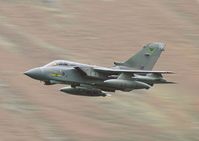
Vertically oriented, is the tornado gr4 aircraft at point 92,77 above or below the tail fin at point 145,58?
below

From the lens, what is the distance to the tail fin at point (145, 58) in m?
49.6

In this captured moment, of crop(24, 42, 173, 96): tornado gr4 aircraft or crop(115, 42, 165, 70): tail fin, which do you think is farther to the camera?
crop(115, 42, 165, 70): tail fin

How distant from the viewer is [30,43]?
83.4 metres

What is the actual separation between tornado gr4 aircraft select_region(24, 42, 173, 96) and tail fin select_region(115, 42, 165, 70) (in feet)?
4.43

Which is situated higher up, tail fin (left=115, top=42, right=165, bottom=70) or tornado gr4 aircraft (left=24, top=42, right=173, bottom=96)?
tail fin (left=115, top=42, right=165, bottom=70)

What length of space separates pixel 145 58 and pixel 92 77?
549 centimetres

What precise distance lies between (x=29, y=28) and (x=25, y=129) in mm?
19202

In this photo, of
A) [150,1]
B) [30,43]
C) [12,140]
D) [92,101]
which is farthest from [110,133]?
[150,1]

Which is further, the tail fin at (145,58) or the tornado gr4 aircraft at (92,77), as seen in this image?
the tail fin at (145,58)

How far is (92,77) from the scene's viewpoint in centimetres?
4678

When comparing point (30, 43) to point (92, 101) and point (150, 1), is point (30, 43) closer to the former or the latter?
point (92, 101)

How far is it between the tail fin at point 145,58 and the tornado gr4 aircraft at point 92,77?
4.43 feet

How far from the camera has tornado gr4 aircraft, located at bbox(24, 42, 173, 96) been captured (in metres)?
45.8

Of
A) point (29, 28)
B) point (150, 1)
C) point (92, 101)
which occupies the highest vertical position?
point (150, 1)
